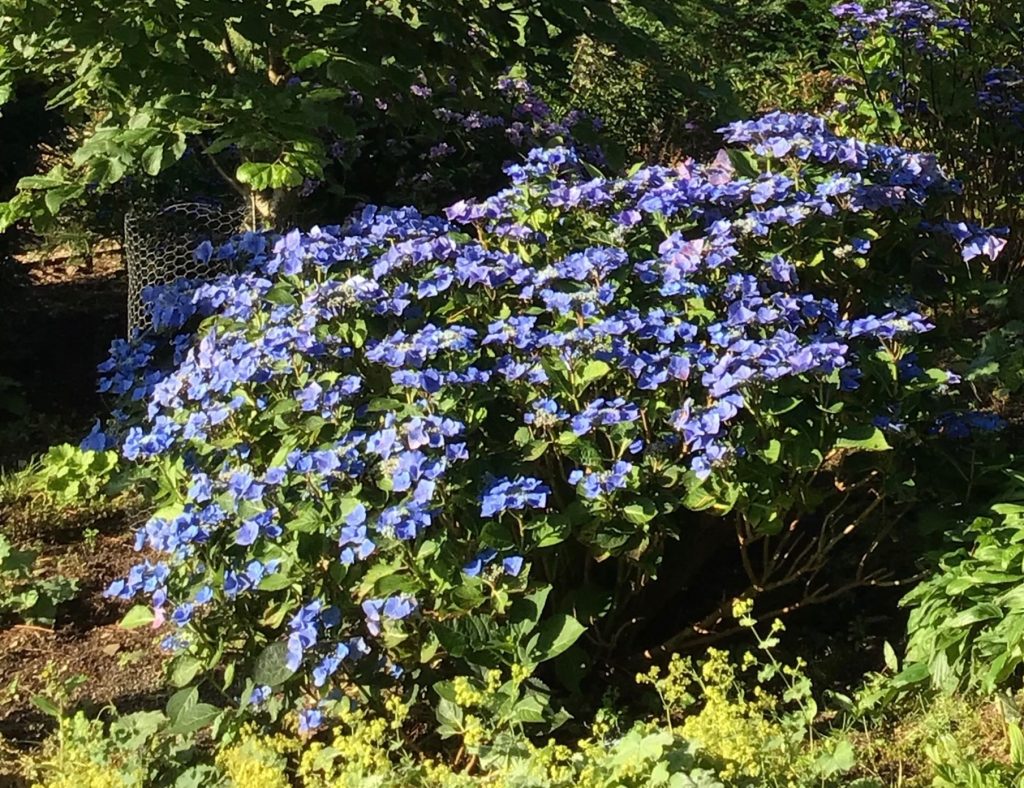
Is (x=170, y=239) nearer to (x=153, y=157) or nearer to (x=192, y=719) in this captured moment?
(x=153, y=157)

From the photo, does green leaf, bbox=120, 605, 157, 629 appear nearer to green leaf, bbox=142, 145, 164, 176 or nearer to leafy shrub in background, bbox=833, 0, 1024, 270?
green leaf, bbox=142, 145, 164, 176

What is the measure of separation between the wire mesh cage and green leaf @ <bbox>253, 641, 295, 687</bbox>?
5.91 feet

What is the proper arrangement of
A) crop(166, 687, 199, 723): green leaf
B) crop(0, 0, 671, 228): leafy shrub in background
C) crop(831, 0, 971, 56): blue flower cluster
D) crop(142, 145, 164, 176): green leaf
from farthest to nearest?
crop(831, 0, 971, 56): blue flower cluster < crop(0, 0, 671, 228): leafy shrub in background < crop(142, 145, 164, 176): green leaf < crop(166, 687, 199, 723): green leaf

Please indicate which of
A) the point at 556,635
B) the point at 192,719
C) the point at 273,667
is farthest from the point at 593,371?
the point at 192,719

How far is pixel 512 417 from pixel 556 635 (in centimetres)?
44

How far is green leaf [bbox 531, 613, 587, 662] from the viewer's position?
86.7 inches

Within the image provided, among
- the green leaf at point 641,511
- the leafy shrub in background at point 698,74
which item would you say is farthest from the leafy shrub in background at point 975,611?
the leafy shrub in background at point 698,74

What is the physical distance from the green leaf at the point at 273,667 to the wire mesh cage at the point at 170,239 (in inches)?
70.9

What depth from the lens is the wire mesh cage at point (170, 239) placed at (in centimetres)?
382

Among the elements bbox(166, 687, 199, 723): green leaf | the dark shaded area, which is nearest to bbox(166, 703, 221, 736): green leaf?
bbox(166, 687, 199, 723): green leaf

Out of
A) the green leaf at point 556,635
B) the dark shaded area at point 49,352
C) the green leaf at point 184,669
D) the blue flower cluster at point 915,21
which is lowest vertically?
the dark shaded area at point 49,352

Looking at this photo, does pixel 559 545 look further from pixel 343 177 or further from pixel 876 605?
pixel 343 177

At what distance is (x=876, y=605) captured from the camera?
2945 mm

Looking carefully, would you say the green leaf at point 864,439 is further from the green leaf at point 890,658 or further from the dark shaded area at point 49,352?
the dark shaded area at point 49,352
